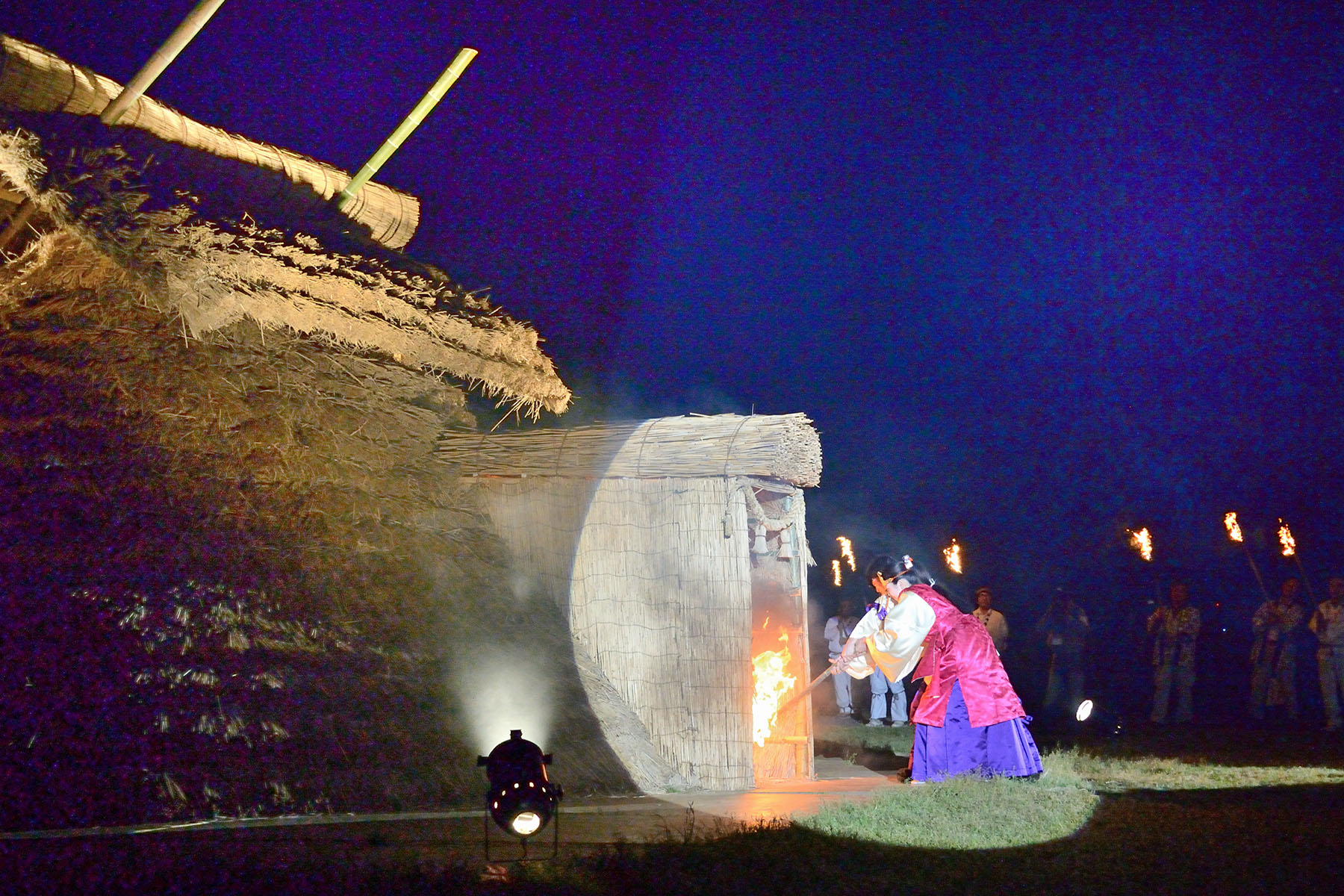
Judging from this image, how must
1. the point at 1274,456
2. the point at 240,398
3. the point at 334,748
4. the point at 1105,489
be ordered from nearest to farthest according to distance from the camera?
1. the point at 334,748
2. the point at 240,398
3. the point at 1274,456
4. the point at 1105,489

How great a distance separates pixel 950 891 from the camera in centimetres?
404

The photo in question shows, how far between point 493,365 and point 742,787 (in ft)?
10.8

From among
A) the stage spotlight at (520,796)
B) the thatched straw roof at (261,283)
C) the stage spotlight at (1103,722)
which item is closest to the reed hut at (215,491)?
the thatched straw roof at (261,283)

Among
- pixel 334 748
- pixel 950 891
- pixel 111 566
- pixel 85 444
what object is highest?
pixel 85 444

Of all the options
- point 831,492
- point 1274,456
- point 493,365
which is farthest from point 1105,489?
point 493,365

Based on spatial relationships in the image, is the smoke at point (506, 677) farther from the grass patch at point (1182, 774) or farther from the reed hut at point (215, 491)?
the grass patch at point (1182, 774)

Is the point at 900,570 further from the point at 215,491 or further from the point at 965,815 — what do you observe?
the point at 215,491

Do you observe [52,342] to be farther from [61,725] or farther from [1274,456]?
[1274,456]

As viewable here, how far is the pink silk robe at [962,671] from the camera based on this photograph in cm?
696

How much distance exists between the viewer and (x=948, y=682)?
23.3ft

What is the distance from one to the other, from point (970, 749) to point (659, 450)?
2.86m

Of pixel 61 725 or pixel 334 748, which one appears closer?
pixel 61 725

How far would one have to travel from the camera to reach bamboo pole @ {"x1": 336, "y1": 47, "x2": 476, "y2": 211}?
21.5 feet

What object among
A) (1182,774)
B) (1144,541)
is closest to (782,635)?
(1182,774)
